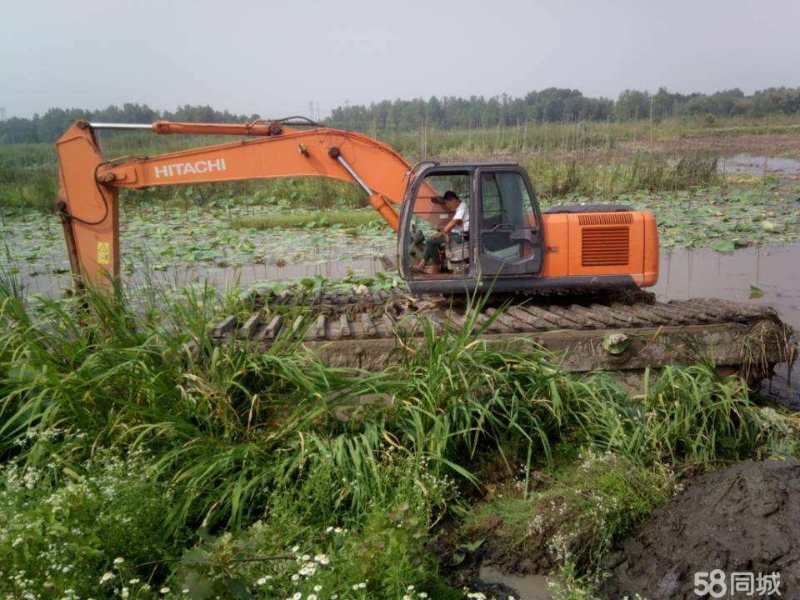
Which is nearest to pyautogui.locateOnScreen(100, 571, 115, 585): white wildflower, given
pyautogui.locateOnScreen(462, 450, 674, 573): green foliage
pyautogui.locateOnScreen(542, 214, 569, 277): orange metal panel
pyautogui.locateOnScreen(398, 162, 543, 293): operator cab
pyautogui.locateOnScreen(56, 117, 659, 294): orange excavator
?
pyautogui.locateOnScreen(462, 450, 674, 573): green foliage

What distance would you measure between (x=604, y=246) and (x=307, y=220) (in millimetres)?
9018

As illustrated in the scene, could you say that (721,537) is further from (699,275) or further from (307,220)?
(307,220)

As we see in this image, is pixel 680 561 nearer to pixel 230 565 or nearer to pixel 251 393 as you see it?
pixel 230 565

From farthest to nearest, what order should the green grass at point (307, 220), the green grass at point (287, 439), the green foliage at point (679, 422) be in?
the green grass at point (307, 220) → the green foliage at point (679, 422) → the green grass at point (287, 439)

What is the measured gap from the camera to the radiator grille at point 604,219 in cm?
614

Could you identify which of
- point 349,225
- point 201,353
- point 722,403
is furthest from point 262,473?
point 349,225

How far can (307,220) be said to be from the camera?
568 inches

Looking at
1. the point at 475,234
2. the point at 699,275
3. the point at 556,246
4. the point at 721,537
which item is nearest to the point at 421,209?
the point at 475,234

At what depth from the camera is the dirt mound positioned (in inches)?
133

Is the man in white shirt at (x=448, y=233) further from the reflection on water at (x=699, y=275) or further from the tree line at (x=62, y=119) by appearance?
the tree line at (x=62, y=119)

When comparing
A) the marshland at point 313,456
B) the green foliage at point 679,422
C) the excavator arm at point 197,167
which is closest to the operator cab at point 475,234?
the excavator arm at point 197,167

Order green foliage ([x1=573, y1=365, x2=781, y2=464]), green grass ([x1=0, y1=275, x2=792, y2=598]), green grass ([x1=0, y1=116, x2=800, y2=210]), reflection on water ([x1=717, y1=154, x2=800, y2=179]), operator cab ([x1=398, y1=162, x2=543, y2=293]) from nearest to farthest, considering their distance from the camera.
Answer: green grass ([x1=0, y1=275, x2=792, y2=598]) → green foliage ([x1=573, y1=365, x2=781, y2=464]) → operator cab ([x1=398, y1=162, x2=543, y2=293]) → green grass ([x1=0, y1=116, x2=800, y2=210]) → reflection on water ([x1=717, y1=154, x2=800, y2=179])

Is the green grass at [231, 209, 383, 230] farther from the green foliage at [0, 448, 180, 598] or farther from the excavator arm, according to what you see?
the green foliage at [0, 448, 180, 598]

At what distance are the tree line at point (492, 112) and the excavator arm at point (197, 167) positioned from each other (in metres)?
3.12
